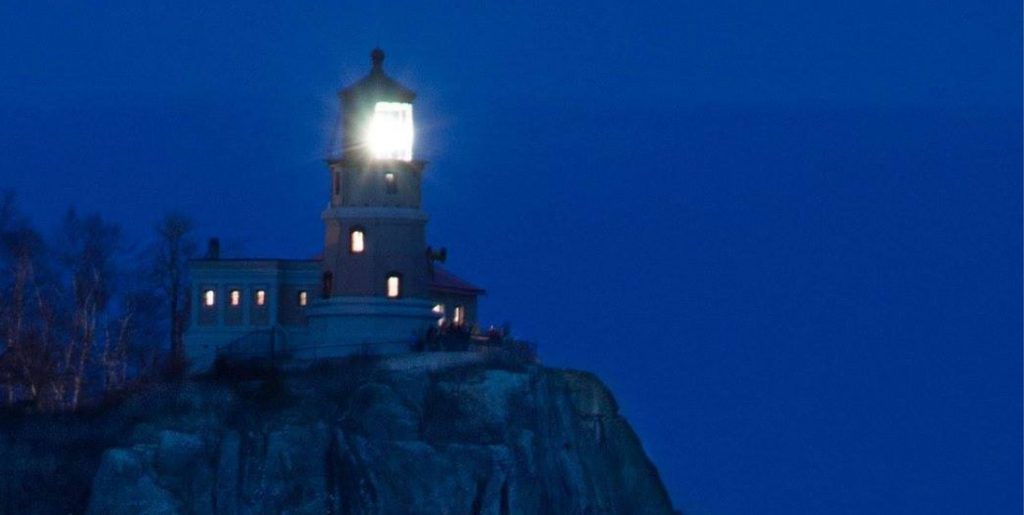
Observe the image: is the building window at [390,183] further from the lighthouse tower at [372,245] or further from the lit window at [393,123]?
the lit window at [393,123]

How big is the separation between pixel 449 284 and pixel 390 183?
5.45 metres

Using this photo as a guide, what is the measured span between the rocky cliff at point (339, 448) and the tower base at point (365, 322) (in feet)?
12.8

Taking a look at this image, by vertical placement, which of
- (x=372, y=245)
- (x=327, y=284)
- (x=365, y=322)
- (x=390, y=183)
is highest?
(x=390, y=183)

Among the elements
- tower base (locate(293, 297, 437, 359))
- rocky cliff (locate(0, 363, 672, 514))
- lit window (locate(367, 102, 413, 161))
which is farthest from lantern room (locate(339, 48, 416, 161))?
rocky cliff (locate(0, 363, 672, 514))

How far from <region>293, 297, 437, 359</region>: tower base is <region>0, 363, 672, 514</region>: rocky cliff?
3912 millimetres

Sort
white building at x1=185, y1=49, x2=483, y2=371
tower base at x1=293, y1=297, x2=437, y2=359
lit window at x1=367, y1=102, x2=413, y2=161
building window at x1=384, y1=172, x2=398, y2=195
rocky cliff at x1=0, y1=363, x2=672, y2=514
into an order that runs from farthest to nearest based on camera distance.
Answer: lit window at x1=367, y1=102, x2=413, y2=161 < building window at x1=384, y1=172, x2=398, y2=195 < white building at x1=185, y1=49, x2=483, y2=371 < tower base at x1=293, y1=297, x2=437, y2=359 < rocky cliff at x1=0, y1=363, x2=672, y2=514

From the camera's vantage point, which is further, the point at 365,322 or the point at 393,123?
the point at 393,123

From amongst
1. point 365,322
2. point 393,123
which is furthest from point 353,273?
point 393,123

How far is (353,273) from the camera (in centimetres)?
10556

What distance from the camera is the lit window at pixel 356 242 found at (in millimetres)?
105750

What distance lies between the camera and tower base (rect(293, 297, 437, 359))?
104 m

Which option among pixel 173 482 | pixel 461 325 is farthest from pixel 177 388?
pixel 461 325

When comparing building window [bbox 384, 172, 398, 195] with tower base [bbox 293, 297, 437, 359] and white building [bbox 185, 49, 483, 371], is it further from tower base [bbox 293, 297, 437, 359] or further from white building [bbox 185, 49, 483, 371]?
tower base [bbox 293, 297, 437, 359]

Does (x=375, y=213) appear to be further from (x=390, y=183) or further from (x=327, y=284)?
(x=327, y=284)
